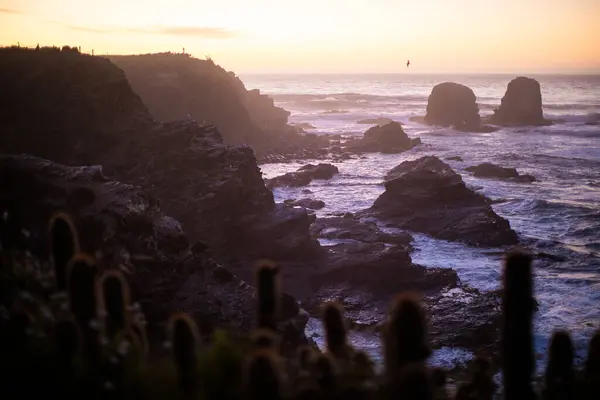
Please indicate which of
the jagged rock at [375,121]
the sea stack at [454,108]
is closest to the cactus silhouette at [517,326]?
the sea stack at [454,108]

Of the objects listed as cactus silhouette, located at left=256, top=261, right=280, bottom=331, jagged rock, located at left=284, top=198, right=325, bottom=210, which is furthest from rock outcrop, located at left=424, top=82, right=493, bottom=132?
cactus silhouette, located at left=256, top=261, right=280, bottom=331

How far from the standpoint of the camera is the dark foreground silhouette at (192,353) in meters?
4.85

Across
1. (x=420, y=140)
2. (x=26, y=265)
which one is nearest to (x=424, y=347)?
(x=26, y=265)

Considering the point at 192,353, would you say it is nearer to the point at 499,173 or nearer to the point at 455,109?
the point at 499,173

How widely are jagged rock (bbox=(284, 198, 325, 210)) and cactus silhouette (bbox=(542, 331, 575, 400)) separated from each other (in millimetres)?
26946

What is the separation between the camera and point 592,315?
1919 cm

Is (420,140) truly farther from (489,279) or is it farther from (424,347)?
(424,347)

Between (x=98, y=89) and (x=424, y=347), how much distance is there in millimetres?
20404

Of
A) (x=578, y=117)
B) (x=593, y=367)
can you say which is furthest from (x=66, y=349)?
(x=578, y=117)

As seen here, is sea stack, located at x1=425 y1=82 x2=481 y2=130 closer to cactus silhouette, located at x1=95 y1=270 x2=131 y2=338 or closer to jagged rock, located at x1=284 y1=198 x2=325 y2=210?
jagged rock, located at x1=284 y1=198 x2=325 y2=210

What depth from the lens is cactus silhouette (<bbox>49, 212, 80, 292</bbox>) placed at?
6711 millimetres

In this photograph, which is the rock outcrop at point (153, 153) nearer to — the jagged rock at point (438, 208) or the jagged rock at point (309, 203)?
the jagged rock at point (438, 208)

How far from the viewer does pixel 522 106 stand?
83.1m

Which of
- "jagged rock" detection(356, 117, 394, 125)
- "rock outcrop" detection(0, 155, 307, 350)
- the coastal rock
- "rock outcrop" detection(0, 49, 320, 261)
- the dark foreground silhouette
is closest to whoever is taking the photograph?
the dark foreground silhouette
